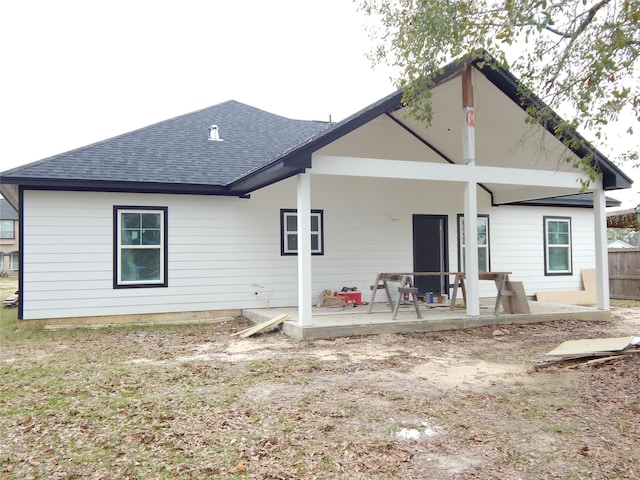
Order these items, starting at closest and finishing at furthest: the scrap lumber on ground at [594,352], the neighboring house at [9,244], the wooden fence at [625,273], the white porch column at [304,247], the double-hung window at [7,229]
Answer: the scrap lumber on ground at [594,352] → the white porch column at [304,247] → the wooden fence at [625,273] → the neighboring house at [9,244] → the double-hung window at [7,229]

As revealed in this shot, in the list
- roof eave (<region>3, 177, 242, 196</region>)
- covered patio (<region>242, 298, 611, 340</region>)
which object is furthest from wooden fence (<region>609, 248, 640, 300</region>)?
roof eave (<region>3, 177, 242, 196</region>)

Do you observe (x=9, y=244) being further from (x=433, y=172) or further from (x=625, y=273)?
(x=625, y=273)

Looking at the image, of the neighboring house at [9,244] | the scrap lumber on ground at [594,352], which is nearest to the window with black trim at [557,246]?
the scrap lumber on ground at [594,352]

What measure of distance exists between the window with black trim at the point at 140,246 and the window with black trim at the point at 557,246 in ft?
32.0

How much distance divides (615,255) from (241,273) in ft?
39.9

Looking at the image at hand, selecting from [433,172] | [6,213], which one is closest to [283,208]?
[433,172]

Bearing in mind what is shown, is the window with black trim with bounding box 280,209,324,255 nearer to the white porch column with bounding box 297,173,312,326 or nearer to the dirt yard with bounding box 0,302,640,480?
the white porch column with bounding box 297,173,312,326

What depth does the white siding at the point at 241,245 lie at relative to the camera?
29.3ft

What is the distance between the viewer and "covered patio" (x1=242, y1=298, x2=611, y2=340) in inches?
307

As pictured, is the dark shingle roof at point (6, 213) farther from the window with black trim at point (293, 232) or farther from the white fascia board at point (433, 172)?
the white fascia board at point (433, 172)

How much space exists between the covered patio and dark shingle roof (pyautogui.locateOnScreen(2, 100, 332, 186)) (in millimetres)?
2948

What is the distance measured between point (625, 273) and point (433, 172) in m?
10.3

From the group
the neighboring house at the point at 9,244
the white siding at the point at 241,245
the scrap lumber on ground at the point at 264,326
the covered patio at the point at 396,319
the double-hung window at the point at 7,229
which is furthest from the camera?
the double-hung window at the point at 7,229

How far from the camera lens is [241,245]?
1023cm
